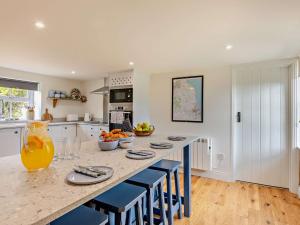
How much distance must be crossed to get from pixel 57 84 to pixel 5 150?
6.25ft

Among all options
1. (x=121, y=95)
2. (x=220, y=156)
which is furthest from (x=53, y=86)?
(x=220, y=156)

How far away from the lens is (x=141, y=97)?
147 inches

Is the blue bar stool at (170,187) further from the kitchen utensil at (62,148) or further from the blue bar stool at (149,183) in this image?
the kitchen utensil at (62,148)

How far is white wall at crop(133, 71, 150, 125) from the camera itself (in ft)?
11.8

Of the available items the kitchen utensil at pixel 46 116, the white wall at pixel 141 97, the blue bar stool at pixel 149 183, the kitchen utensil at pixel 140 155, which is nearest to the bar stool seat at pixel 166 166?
the blue bar stool at pixel 149 183

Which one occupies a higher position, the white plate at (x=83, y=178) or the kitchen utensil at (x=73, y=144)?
the kitchen utensil at (x=73, y=144)

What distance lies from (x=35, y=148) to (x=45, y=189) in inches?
11.0

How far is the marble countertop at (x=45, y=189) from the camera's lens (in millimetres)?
577

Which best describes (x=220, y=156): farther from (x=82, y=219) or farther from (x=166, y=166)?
(x=82, y=219)

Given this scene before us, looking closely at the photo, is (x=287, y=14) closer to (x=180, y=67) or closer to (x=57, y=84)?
(x=180, y=67)

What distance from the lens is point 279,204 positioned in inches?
92.7

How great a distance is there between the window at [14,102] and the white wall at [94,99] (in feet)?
4.29

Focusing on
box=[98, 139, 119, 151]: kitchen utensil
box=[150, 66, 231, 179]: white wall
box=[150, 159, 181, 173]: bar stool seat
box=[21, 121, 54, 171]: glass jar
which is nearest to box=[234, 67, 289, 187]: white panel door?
box=[150, 66, 231, 179]: white wall

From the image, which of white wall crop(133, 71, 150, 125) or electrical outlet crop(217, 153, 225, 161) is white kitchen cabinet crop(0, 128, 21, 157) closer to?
white wall crop(133, 71, 150, 125)
